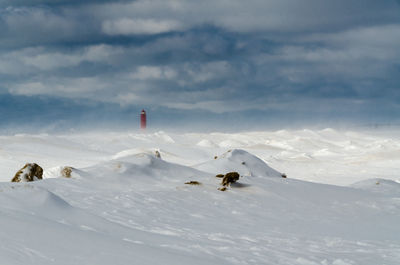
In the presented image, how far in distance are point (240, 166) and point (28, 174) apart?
1018cm

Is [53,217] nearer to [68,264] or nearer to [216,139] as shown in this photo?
[68,264]

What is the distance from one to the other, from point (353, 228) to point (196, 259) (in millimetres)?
7116

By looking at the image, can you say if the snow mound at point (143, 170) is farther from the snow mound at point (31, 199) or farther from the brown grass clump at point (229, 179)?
the snow mound at point (31, 199)

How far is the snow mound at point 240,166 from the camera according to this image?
21.0 meters

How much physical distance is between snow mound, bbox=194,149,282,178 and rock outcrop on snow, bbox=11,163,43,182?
8.57m

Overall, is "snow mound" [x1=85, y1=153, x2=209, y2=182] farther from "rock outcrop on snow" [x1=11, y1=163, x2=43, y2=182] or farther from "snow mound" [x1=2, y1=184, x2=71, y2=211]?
"snow mound" [x1=2, y1=184, x2=71, y2=211]

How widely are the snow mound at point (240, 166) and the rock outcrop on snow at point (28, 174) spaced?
857 cm

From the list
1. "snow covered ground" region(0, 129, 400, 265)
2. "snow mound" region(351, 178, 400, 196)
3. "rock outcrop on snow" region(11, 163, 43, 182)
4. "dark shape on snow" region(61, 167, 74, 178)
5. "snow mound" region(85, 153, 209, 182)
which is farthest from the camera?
"snow mound" region(351, 178, 400, 196)

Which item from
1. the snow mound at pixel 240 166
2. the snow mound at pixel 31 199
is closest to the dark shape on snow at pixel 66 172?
the snow mound at pixel 240 166

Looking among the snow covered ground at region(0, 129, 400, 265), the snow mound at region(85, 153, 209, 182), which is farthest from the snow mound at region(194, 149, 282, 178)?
→ the snow mound at region(85, 153, 209, 182)

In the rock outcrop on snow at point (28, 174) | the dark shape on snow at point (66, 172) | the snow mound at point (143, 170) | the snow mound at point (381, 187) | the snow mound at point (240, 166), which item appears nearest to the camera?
the dark shape on snow at point (66, 172)

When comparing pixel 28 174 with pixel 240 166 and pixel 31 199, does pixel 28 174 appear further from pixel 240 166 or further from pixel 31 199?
pixel 31 199

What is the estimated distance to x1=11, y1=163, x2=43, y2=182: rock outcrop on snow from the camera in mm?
16469

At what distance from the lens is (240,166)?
21219 millimetres
